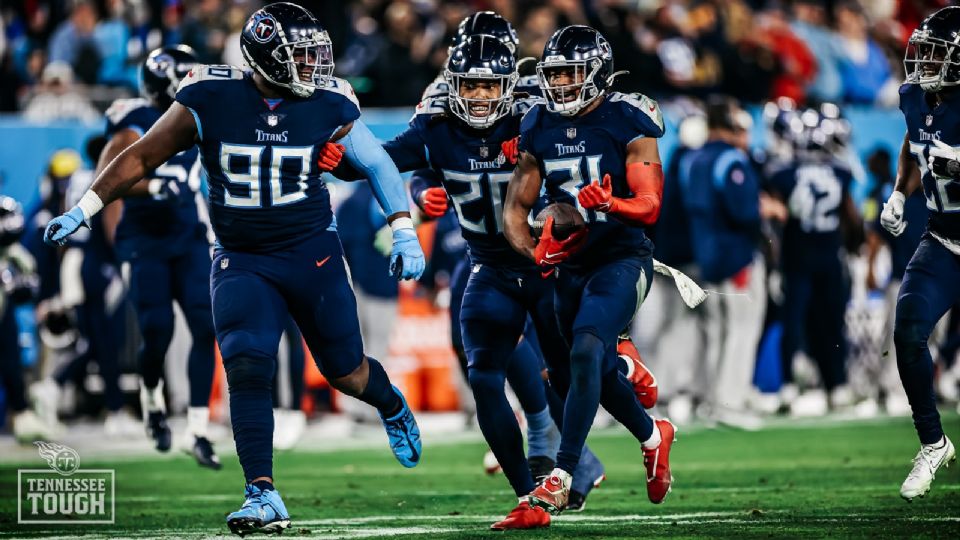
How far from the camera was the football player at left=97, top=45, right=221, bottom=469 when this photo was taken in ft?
28.3

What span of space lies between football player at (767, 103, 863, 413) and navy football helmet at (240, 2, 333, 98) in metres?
6.48

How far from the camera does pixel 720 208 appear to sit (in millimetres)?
11422

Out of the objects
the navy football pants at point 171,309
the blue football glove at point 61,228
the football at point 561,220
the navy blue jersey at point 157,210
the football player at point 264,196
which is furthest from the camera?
the navy blue jersey at point 157,210

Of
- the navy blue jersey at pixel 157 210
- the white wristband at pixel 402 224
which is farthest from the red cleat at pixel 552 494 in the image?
the navy blue jersey at pixel 157 210

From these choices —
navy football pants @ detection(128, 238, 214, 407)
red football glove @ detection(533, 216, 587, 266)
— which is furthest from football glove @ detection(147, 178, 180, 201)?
red football glove @ detection(533, 216, 587, 266)

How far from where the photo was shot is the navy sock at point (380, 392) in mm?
6652

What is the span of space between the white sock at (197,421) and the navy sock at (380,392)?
193 centimetres

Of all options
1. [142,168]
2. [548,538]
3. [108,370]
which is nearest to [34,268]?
[108,370]

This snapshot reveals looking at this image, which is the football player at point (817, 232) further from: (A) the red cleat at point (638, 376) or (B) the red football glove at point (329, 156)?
(B) the red football glove at point (329, 156)

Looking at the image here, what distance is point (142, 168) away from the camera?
6.14m

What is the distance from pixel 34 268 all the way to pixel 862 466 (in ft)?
21.2

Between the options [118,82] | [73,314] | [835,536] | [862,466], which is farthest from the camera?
[118,82]

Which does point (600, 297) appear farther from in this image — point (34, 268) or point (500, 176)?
point (34, 268)

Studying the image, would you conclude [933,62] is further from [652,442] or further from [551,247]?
[652,442]
